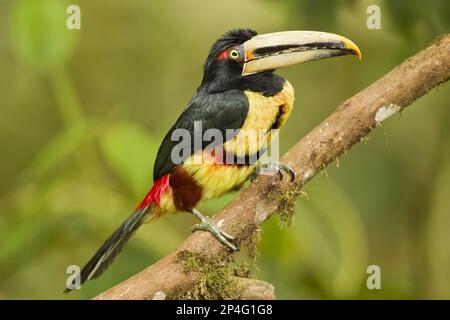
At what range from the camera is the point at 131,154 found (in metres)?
3.22

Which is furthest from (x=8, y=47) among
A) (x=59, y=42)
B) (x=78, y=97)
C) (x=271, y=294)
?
(x=271, y=294)

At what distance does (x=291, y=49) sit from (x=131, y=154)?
31.3 inches

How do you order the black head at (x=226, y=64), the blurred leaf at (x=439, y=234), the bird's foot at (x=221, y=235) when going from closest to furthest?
the bird's foot at (x=221, y=235), the black head at (x=226, y=64), the blurred leaf at (x=439, y=234)

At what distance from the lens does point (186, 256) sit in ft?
8.83

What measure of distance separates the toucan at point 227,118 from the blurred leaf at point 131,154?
0.09 m

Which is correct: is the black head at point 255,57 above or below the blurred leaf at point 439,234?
above

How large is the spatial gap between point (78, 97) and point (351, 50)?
3308mm

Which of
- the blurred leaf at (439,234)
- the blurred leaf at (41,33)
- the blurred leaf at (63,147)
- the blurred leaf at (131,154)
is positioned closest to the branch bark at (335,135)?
the blurred leaf at (131,154)

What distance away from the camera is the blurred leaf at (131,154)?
3.18 m

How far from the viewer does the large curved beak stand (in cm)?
301

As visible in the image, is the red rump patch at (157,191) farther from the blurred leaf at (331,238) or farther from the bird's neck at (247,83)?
the blurred leaf at (331,238)

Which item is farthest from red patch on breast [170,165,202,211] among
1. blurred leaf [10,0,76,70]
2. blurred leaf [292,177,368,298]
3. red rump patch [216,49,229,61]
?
blurred leaf [10,0,76,70]

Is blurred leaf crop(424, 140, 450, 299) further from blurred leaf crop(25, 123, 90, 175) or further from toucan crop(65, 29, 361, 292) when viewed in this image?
blurred leaf crop(25, 123, 90, 175)
